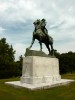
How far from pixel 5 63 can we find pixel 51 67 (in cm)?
2699

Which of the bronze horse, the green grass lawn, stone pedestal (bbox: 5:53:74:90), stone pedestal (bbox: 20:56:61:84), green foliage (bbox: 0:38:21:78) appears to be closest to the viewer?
the green grass lawn

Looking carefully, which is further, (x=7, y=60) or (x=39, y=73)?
(x=7, y=60)

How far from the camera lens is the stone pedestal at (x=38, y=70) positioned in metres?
17.5

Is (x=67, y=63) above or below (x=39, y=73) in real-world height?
above

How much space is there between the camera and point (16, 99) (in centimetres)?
1252

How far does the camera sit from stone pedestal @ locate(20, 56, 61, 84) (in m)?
17.5

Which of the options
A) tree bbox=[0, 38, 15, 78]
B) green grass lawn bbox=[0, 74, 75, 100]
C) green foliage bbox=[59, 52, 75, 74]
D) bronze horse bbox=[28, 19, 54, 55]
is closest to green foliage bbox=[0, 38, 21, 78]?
tree bbox=[0, 38, 15, 78]

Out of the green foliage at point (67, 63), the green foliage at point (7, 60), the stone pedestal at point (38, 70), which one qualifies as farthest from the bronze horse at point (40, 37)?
the green foliage at point (67, 63)

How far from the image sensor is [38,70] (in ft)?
58.3

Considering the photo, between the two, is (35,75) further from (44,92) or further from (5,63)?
(5,63)

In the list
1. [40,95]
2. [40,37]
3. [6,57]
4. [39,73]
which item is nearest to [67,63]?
[6,57]

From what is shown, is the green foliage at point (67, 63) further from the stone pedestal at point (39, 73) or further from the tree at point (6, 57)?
the stone pedestal at point (39, 73)

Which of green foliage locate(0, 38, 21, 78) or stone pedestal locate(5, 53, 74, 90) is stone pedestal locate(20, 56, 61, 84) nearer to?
stone pedestal locate(5, 53, 74, 90)

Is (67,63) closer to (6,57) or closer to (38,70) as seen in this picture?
(6,57)
